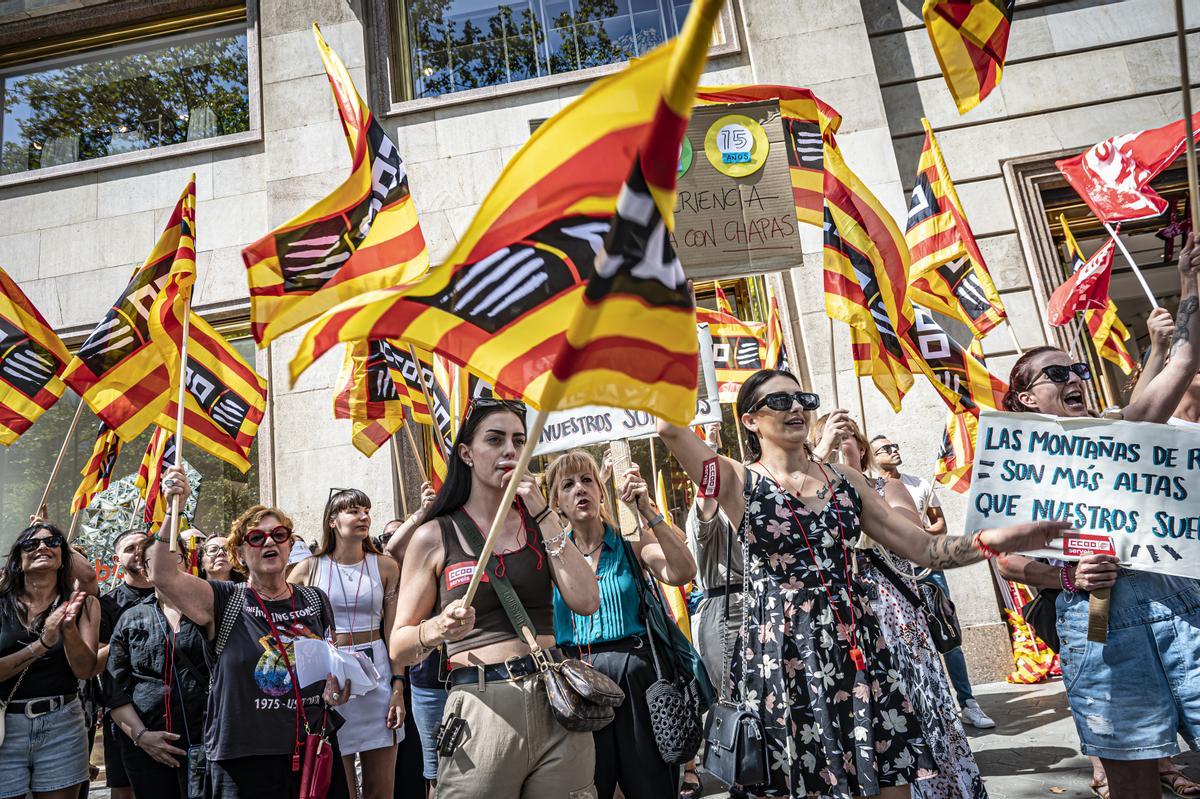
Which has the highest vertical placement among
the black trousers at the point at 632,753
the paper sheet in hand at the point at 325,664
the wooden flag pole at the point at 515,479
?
the wooden flag pole at the point at 515,479

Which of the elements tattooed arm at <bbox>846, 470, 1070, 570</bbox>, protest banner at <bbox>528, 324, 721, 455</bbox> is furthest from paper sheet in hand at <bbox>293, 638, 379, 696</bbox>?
tattooed arm at <bbox>846, 470, 1070, 570</bbox>

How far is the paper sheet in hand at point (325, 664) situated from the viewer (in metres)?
4.23

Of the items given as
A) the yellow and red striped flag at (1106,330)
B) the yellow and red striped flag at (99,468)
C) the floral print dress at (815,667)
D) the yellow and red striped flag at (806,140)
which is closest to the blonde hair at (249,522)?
the floral print dress at (815,667)

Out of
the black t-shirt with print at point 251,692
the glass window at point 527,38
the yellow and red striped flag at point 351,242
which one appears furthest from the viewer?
the glass window at point 527,38

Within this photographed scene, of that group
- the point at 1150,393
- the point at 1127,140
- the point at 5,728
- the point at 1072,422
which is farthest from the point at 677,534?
the point at 1127,140

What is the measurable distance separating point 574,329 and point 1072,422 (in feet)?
7.43

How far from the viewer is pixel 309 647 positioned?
14.0 ft

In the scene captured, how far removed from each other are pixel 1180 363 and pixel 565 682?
2695mm

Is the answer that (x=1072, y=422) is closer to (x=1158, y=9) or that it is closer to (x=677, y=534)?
(x=677, y=534)

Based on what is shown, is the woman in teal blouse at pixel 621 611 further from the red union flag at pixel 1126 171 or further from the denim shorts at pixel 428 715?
the red union flag at pixel 1126 171

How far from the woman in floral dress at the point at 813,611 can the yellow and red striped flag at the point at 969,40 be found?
2077mm

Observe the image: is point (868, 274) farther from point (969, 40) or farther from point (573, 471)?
point (573, 471)

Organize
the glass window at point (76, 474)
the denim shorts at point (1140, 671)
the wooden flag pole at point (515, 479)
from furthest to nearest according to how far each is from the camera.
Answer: the glass window at point (76, 474) < the denim shorts at point (1140, 671) < the wooden flag pole at point (515, 479)

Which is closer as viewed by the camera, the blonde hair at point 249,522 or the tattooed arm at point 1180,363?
the tattooed arm at point 1180,363
